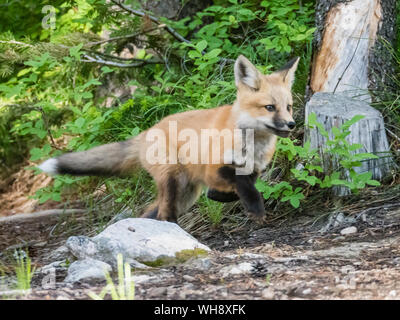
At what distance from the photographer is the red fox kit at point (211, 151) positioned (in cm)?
438

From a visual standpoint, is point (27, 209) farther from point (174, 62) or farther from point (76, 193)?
point (174, 62)

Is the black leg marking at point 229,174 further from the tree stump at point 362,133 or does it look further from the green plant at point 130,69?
the tree stump at point 362,133

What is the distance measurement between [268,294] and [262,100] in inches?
68.9

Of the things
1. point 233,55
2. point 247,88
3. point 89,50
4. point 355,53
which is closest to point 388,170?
point 355,53

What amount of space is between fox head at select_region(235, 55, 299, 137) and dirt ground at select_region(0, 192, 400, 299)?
2.90 ft

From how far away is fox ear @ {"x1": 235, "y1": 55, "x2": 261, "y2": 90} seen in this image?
14.4ft

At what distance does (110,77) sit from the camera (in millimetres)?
7238

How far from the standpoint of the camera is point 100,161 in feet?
16.0

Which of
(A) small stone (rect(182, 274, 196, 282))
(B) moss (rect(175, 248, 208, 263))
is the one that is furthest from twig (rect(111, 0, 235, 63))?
(A) small stone (rect(182, 274, 196, 282))

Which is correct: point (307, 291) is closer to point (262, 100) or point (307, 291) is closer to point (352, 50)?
point (262, 100)

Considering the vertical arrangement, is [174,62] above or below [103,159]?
above

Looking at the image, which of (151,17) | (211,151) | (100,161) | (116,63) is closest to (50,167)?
(100,161)

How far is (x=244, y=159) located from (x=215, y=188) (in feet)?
1.07

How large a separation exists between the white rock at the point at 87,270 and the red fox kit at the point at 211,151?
45.8 inches
